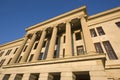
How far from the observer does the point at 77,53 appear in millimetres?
15477

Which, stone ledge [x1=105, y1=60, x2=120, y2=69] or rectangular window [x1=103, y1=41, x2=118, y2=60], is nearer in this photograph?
stone ledge [x1=105, y1=60, x2=120, y2=69]

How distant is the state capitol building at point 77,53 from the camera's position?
9838mm

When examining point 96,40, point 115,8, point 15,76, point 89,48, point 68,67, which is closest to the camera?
point 68,67

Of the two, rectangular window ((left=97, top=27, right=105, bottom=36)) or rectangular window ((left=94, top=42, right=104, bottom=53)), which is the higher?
rectangular window ((left=97, top=27, right=105, bottom=36))

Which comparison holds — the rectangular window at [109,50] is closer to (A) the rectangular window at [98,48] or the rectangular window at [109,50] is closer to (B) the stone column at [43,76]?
(A) the rectangular window at [98,48]

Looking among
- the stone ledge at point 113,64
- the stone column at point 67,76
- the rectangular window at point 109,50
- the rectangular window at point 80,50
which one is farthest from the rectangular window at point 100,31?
the stone column at point 67,76

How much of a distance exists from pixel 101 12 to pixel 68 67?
44.7ft

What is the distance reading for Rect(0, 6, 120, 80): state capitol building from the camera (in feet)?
32.3

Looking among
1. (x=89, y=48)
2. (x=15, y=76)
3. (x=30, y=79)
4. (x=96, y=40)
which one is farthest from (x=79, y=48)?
(x=15, y=76)

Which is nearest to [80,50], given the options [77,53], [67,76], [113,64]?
→ [77,53]

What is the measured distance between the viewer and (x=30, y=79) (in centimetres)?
1230

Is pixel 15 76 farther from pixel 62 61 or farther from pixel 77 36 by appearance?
pixel 77 36

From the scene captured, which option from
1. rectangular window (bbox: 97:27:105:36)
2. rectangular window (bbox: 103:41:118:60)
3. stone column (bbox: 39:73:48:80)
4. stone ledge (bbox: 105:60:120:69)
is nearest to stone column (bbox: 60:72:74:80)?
stone column (bbox: 39:73:48:80)

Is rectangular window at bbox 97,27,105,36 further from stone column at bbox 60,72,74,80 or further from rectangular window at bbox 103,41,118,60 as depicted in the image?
stone column at bbox 60,72,74,80
